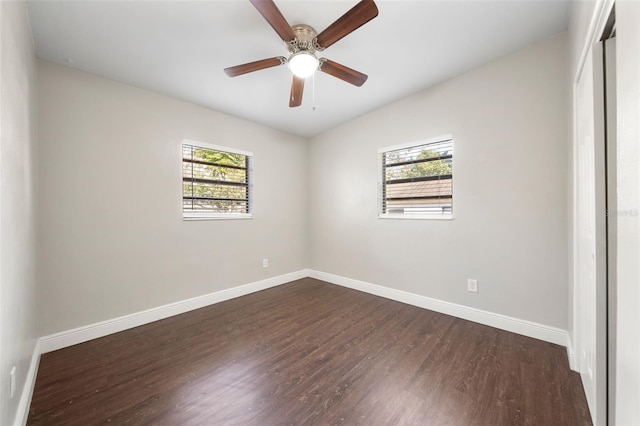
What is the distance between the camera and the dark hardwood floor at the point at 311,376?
4.81 feet

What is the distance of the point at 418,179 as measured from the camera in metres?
3.12

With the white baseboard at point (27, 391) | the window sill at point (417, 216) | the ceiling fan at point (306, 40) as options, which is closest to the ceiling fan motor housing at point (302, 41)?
the ceiling fan at point (306, 40)

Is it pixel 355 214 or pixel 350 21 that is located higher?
pixel 350 21

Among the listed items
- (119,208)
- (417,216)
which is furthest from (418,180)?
(119,208)

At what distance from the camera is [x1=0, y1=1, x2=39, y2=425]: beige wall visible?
3.69 ft

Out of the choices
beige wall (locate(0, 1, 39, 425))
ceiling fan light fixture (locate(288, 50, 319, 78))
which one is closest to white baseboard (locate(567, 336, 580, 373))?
ceiling fan light fixture (locate(288, 50, 319, 78))

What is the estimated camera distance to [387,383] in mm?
1723

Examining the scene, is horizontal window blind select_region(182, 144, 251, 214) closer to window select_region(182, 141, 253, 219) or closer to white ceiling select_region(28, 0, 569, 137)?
window select_region(182, 141, 253, 219)

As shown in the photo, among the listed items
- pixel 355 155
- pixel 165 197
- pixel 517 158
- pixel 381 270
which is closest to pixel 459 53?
pixel 517 158

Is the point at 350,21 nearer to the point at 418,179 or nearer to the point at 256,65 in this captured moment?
the point at 256,65

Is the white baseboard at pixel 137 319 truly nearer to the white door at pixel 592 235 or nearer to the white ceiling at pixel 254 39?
the white ceiling at pixel 254 39

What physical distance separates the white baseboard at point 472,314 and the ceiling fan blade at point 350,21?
110 inches

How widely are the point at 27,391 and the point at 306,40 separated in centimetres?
298

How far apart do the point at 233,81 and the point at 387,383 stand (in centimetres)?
302
